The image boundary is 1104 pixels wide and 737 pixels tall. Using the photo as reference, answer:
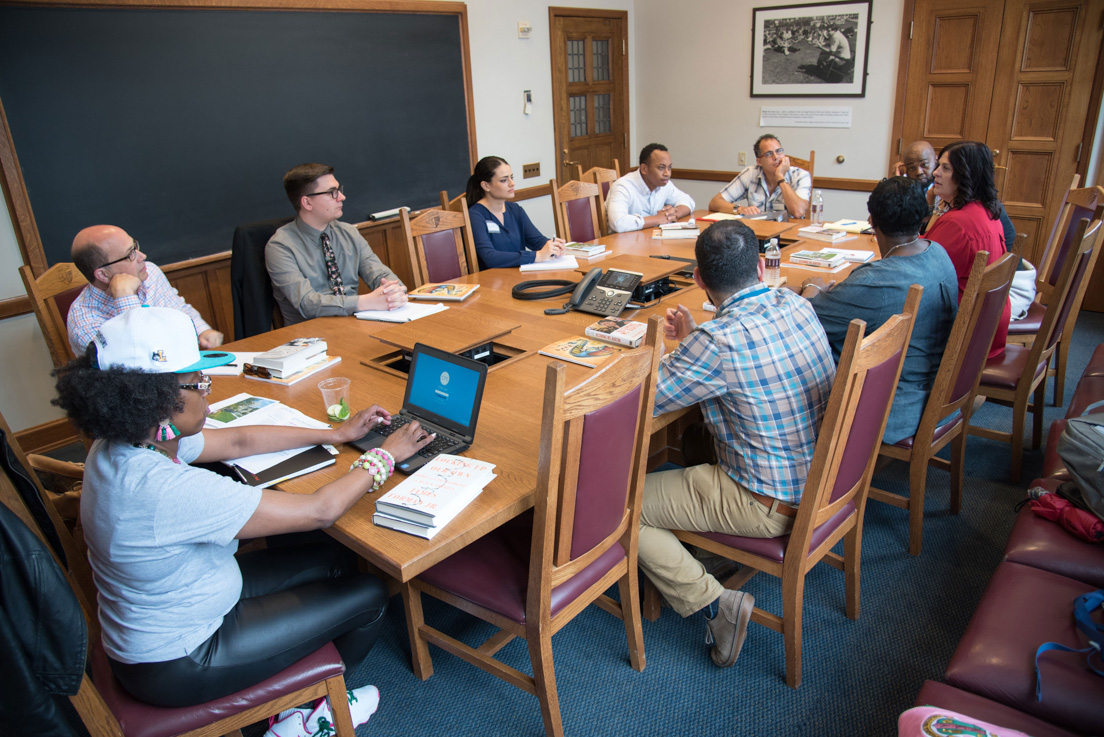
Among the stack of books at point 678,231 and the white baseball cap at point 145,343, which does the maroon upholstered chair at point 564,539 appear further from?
the stack of books at point 678,231

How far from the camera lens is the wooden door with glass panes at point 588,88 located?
6078 millimetres

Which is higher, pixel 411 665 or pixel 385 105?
pixel 385 105

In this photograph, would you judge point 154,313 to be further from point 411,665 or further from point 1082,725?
point 1082,725

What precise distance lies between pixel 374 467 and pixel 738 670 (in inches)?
47.9

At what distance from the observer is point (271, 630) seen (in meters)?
1.53

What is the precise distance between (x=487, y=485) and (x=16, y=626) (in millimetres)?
883

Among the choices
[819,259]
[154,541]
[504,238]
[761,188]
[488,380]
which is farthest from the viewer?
[761,188]

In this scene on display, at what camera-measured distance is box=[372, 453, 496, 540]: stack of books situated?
1.48 meters

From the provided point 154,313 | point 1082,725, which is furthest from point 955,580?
point 154,313

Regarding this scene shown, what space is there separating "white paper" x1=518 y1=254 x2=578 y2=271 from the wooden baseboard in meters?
2.47

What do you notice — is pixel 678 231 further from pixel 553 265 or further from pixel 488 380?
pixel 488 380

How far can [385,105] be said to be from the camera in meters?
4.86

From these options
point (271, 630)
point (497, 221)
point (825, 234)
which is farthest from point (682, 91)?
point (271, 630)

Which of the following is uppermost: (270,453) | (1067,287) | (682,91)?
(682,91)
